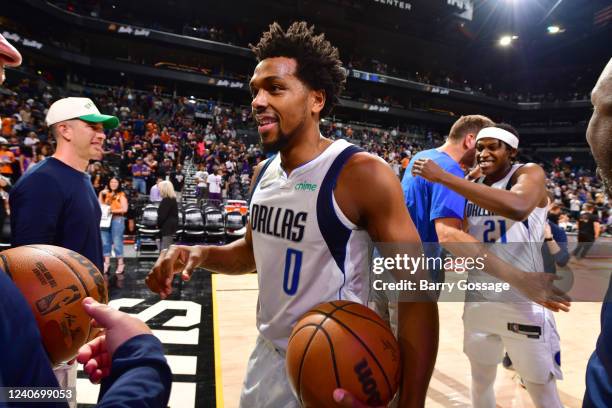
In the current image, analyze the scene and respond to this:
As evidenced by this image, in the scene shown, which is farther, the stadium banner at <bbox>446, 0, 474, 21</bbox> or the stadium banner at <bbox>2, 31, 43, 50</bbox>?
the stadium banner at <bbox>446, 0, 474, 21</bbox>

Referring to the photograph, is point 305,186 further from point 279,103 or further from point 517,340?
point 517,340

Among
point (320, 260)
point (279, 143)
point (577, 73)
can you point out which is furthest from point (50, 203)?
point (577, 73)

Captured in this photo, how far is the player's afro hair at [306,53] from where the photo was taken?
5.59ft

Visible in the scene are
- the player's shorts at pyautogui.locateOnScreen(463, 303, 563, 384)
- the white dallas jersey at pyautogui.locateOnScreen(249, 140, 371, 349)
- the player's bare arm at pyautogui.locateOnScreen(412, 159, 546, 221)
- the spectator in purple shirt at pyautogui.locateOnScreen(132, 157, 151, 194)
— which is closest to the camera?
the white dallas jersey at pyautogui.locateOnScreen(249, 140, 371, 349)

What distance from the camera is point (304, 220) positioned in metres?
1.52

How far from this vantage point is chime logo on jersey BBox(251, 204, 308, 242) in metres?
1.53

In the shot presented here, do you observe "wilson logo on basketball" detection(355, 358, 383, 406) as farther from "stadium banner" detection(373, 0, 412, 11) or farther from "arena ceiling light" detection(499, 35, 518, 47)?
"arena ceiling light" detection(499, 35, 518, 47)

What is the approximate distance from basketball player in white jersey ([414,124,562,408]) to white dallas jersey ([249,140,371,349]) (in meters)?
0.88

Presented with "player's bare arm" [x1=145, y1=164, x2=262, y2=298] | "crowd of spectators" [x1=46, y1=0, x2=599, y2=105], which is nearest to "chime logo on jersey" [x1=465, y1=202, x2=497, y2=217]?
"player's bare arm" [x1=145, y1=164, x2=262, y2=298]

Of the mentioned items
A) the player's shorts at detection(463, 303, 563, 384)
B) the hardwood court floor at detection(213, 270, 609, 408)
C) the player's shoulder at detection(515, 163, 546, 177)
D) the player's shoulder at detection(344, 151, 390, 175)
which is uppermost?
the player's shoulder at detection(515, 163, 546, 177)

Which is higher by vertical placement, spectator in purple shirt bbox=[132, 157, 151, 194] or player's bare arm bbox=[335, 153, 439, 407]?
player's bare arm bbox=[335, 153, 439, 407]

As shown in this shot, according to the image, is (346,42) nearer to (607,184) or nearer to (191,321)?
(191,321)

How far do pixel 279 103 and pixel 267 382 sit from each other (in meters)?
1.12

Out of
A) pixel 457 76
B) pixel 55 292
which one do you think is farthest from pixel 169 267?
pixel 457 76
